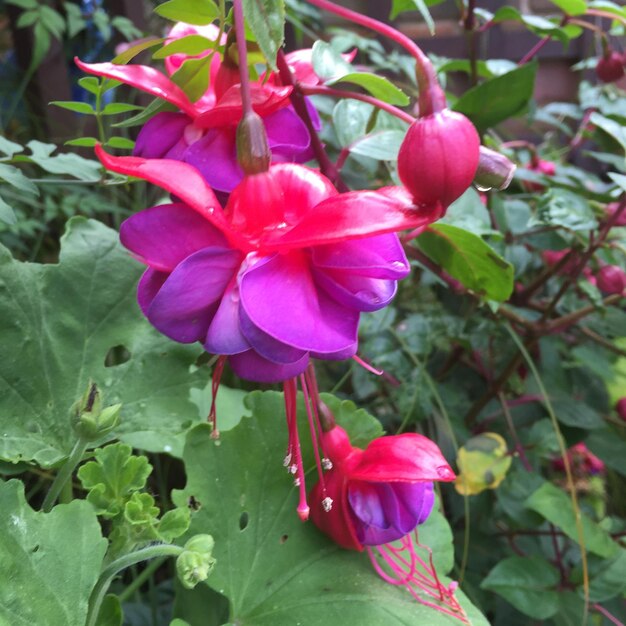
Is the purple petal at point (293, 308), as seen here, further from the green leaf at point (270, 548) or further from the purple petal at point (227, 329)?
the green leaf at point (270, 548)

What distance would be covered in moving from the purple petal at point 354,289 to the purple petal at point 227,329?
0.12 ft

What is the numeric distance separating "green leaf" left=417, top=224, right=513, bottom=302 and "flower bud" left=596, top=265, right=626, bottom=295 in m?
0.29

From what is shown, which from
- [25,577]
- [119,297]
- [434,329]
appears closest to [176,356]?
[119,297]

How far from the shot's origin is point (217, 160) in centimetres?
35

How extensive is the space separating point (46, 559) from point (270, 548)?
16cm

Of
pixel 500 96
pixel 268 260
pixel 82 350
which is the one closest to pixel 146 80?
pixel 268 260

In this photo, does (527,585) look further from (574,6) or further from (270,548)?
(574,6)

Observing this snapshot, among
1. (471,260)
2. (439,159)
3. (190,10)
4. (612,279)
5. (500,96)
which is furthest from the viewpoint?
(612,279)

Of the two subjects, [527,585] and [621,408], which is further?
[621,408]

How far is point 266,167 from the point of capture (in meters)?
0.33

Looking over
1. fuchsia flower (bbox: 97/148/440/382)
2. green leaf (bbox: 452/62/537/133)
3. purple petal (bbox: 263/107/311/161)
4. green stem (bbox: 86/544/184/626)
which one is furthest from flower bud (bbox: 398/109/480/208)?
green leaf (bbox: 452/62/537/133)

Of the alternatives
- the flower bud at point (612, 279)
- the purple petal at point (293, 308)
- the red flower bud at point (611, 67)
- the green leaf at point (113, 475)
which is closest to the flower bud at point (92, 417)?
the green leaf at point (113, 475)

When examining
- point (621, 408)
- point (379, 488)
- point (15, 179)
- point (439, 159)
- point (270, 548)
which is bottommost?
point (621, 408)

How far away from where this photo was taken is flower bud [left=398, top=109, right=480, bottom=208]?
267 mm
